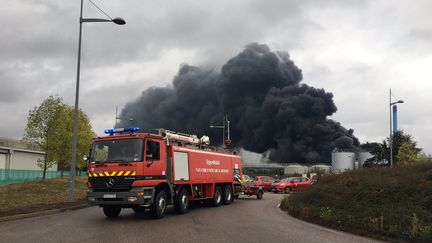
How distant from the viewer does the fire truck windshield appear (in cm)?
1412

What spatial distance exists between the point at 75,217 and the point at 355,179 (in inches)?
400

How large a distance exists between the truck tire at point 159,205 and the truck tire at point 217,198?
534 centimetres

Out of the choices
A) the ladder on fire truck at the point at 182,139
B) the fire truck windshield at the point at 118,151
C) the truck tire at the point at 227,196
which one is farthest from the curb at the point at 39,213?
the truck tire at the point at 227,196

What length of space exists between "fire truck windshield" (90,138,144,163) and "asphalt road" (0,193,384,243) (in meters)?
1.97

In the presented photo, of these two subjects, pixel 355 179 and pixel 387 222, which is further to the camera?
pixel 355 179

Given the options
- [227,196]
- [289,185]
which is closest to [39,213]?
[227,196]

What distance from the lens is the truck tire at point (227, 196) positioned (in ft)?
69.8

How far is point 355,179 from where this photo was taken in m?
16.2

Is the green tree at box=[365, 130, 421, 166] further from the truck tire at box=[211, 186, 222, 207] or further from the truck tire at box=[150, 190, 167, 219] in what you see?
the truck tire at box=[150, 190, 167, 219]

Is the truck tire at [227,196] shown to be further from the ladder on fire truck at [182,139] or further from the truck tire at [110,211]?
the truck tire at [110,211]

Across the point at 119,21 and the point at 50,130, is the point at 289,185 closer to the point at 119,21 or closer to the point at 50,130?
the point at 50,130

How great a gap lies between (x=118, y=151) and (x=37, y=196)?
430 inches

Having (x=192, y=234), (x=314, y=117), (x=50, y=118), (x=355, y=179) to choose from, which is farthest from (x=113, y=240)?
(x=314, y=117)

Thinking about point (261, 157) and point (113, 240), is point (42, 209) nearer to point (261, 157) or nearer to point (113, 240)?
point (113, 240)
